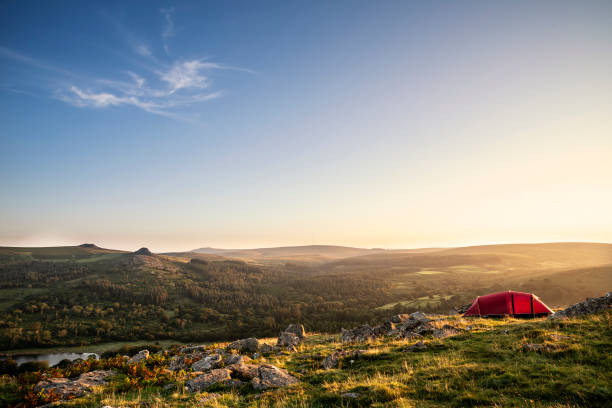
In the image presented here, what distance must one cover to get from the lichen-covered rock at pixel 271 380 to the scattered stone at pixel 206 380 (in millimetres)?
1988

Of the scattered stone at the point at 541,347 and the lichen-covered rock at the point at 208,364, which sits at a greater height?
the scattered stone at the point at 541,347

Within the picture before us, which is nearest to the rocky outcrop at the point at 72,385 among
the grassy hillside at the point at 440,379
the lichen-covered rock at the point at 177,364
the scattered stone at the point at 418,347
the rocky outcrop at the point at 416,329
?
the grassy hillside at the point at 440,379

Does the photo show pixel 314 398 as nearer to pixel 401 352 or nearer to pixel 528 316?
pixel 401 352

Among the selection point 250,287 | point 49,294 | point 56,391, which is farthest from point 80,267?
point 56,391

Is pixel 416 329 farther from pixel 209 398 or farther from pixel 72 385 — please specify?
pixel 72 385

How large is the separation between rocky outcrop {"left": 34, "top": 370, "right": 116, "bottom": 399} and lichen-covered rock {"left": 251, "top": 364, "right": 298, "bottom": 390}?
8.26m

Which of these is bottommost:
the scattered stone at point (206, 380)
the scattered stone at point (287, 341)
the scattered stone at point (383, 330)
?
the scattered stone at point (287, 341)

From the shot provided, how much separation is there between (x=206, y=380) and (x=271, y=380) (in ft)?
11.5

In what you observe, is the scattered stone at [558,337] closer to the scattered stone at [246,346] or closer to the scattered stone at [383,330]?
the scattered stone at [383,330]

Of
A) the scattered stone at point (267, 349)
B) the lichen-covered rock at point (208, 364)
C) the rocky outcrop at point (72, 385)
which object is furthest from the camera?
the scattered stone at point (267, 349)

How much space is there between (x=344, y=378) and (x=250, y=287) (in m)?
179

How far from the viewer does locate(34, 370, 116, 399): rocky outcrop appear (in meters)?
11.3

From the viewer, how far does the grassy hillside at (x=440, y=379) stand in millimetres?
7734

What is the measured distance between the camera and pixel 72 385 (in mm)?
12250
